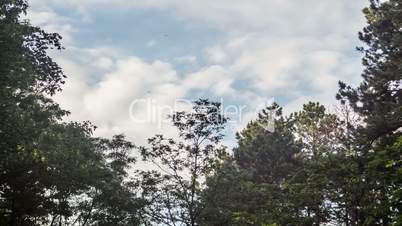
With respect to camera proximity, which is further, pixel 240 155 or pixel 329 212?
pixel 240 155

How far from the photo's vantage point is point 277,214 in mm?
17906

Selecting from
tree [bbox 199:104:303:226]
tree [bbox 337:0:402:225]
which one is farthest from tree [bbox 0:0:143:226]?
tree [bbox 337:0:402:225]

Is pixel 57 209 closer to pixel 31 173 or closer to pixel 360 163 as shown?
pixel 31 173

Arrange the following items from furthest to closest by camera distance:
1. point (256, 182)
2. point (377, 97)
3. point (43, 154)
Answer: point (256, 182) < point (377, 97) < point (43, 154)

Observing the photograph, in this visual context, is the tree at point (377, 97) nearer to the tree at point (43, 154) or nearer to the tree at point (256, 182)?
→ the tree at point (256, 182)

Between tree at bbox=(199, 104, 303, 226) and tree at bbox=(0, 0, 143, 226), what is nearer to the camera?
tree at bbox=(0, 0, 143, 226)

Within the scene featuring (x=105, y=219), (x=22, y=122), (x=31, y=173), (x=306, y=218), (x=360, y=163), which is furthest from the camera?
(x=105, y=219)

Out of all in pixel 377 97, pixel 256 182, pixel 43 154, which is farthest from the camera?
pixel 256 182

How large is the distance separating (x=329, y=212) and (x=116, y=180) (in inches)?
612

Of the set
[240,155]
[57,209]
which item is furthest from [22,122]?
[240,155]

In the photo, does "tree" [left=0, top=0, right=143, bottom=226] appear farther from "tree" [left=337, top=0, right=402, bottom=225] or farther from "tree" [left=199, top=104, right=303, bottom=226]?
"tree" [left=337, top=0, right=402, bottom=225]

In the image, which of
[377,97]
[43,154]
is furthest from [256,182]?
[43,154]

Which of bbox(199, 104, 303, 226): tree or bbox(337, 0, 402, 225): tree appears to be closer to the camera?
bbox(337, 0, 402, 225): tree

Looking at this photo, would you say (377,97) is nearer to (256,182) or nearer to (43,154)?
(256,182)
